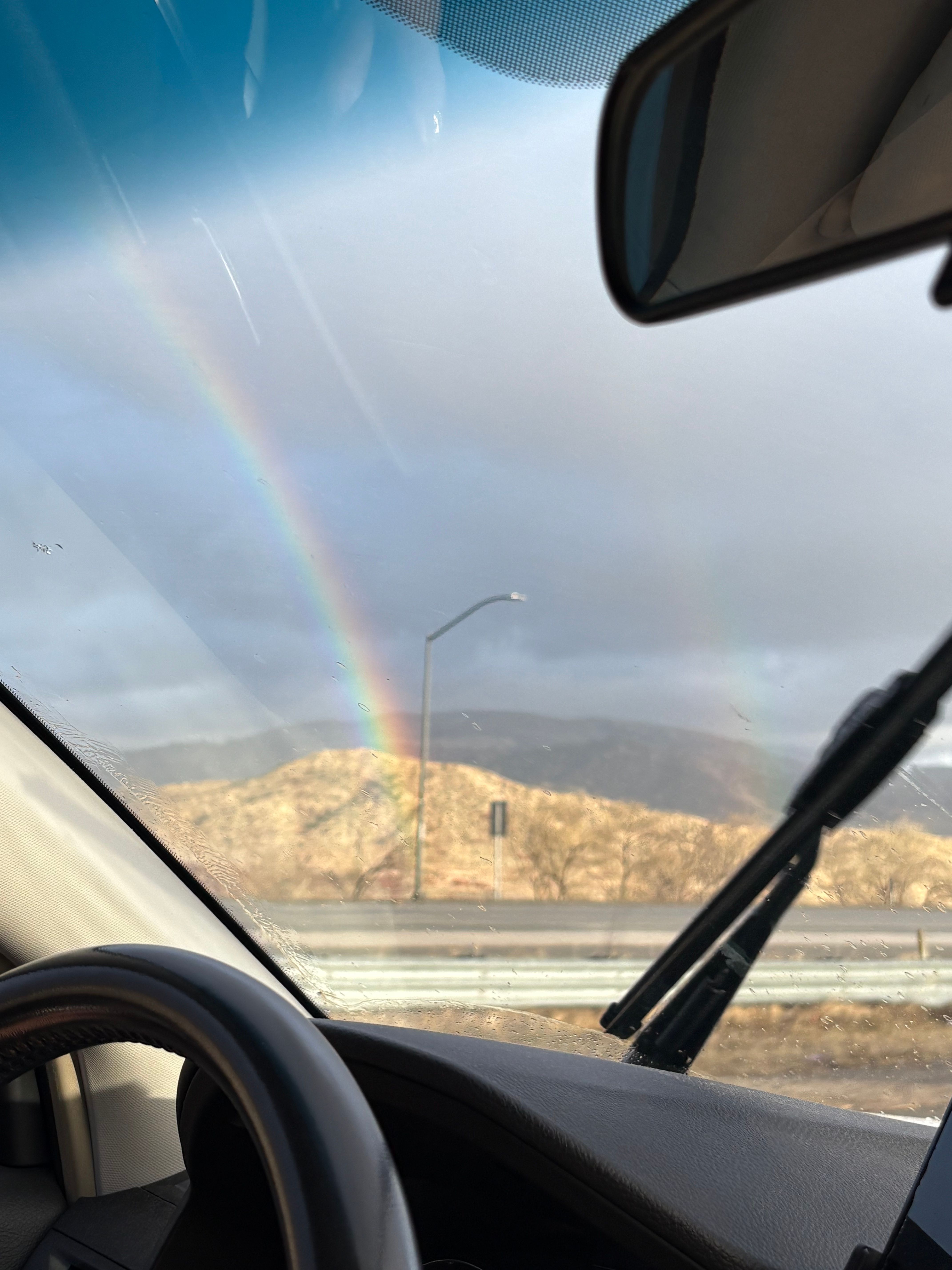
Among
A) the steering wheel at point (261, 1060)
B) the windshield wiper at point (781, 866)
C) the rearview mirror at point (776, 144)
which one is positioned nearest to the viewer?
the steering wheel at point (261, 1060)

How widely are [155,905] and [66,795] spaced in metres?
0.37

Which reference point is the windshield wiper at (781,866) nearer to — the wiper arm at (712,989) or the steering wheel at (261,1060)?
the wiper arm at (712,989)

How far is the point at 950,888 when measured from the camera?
2.41 meters

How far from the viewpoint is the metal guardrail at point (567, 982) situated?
2.35m

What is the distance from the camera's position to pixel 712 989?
7.25ft

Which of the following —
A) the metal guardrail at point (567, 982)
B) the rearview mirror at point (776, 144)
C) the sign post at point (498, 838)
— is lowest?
the metal guardrail at point (567, 982)

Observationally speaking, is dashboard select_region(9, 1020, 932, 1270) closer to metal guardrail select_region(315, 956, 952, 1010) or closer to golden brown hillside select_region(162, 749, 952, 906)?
metal guardrail select_region(315, 956, 952, 1010)

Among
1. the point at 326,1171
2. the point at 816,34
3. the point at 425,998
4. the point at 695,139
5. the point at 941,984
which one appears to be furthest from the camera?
the point at 425,998

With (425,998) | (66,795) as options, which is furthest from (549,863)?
(66,795)

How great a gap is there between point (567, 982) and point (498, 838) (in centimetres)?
56

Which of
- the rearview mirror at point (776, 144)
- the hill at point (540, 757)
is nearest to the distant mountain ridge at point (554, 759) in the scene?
the hill at point (540, 757)

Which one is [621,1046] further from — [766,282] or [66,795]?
[766,282]

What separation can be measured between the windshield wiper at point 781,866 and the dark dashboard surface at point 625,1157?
11.6 inches

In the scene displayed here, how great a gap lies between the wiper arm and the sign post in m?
0.75
